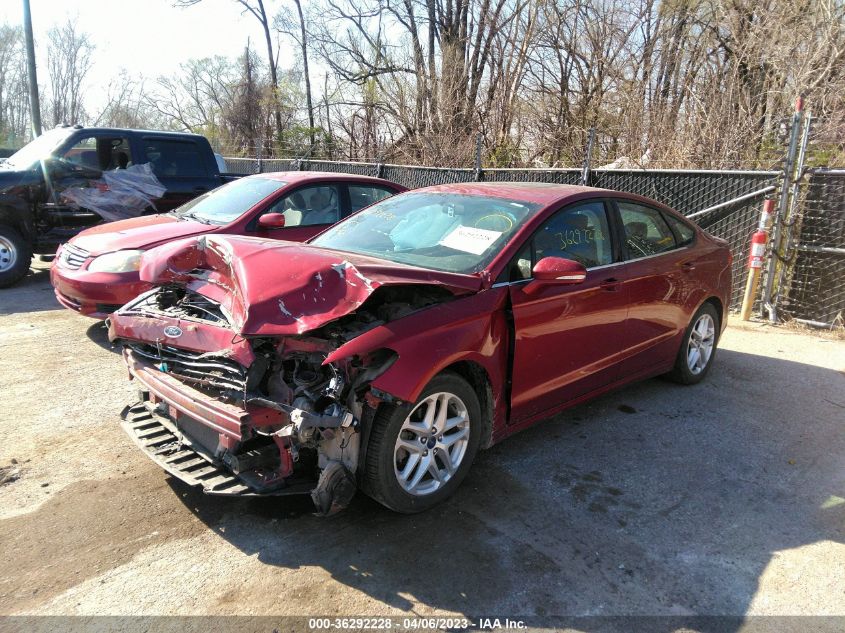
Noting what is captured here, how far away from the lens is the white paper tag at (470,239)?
372cm

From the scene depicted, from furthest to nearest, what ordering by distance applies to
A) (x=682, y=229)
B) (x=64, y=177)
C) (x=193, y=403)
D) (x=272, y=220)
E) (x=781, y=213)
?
1. (x=64, y=177)
2. (x=781, y=213)
3. (x=272, y=220)
4. (x=682, y=229)
5. (x=193, y=403)

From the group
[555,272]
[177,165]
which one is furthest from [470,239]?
[177,165]

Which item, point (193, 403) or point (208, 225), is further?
point (208, 225)

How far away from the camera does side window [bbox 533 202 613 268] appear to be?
388 centimetres

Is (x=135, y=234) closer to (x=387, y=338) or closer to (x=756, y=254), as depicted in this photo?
(x=387, y=338)

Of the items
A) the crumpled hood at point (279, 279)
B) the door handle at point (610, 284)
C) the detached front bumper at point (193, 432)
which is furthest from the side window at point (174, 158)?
the door handle at point (610, 284)

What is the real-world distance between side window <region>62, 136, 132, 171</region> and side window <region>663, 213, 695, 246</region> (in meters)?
7.41

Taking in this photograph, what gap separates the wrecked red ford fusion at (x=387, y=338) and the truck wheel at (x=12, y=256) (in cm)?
576

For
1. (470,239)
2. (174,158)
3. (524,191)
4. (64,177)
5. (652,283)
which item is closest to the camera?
(470,239)

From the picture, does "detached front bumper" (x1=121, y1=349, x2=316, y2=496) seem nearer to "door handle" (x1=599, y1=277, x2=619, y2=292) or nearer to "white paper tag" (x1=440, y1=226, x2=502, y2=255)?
"white paper tag" (x1=440, y1=226, x2=502, y2=255)

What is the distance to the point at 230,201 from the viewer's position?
260 inches

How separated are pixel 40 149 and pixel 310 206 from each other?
469 cm

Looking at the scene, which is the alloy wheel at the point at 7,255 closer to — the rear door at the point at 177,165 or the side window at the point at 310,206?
the rear door at the point at 177,165

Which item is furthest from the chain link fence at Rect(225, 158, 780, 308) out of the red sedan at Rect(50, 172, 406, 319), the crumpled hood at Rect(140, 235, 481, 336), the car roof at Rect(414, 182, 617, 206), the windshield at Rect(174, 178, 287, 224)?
the crumpled hood at Rect(140, 235, 481, 336)
